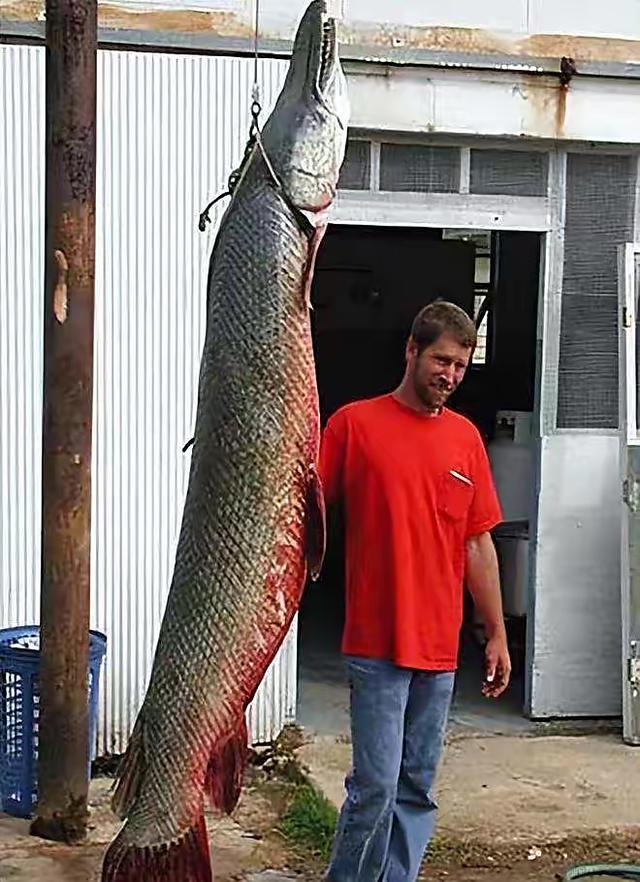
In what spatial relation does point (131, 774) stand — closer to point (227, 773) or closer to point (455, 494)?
point (227, 773)

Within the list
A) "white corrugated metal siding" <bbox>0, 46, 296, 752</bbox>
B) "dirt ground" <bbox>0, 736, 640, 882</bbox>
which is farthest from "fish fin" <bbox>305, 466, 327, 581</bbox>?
"white corrugated metal siding" <bbox>0, 46, 296, 752</bbox>

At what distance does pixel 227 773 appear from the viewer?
2789mm

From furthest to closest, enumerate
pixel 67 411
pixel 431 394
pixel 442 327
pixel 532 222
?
1. pixel 532 222
2. pixel 67 411
3. pixel 431 394
4. pixel 442 327

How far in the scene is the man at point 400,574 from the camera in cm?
432

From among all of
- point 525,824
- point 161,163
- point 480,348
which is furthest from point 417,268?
point 525,824

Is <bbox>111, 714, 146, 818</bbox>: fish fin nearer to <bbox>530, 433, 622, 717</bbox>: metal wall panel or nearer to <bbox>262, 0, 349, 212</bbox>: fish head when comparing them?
<bbox>262, 0, 349, 212</bbox>: fish head

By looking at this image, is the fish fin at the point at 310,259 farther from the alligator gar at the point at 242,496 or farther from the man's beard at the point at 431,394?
the man's beard at the point at 431,394

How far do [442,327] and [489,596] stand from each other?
93 cm

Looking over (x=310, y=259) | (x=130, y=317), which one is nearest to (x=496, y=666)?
(x=310, y=259)

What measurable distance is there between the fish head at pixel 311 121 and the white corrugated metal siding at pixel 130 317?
144 inches

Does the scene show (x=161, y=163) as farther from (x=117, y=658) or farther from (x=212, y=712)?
(x=212, y=712)

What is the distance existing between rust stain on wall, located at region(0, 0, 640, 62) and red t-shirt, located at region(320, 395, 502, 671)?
2.55m

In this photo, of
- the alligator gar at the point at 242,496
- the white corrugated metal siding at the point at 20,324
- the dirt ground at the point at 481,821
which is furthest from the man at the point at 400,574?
the white corrugated metal siding at the point at 20,324

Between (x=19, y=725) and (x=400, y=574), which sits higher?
(x=400, y=574)
